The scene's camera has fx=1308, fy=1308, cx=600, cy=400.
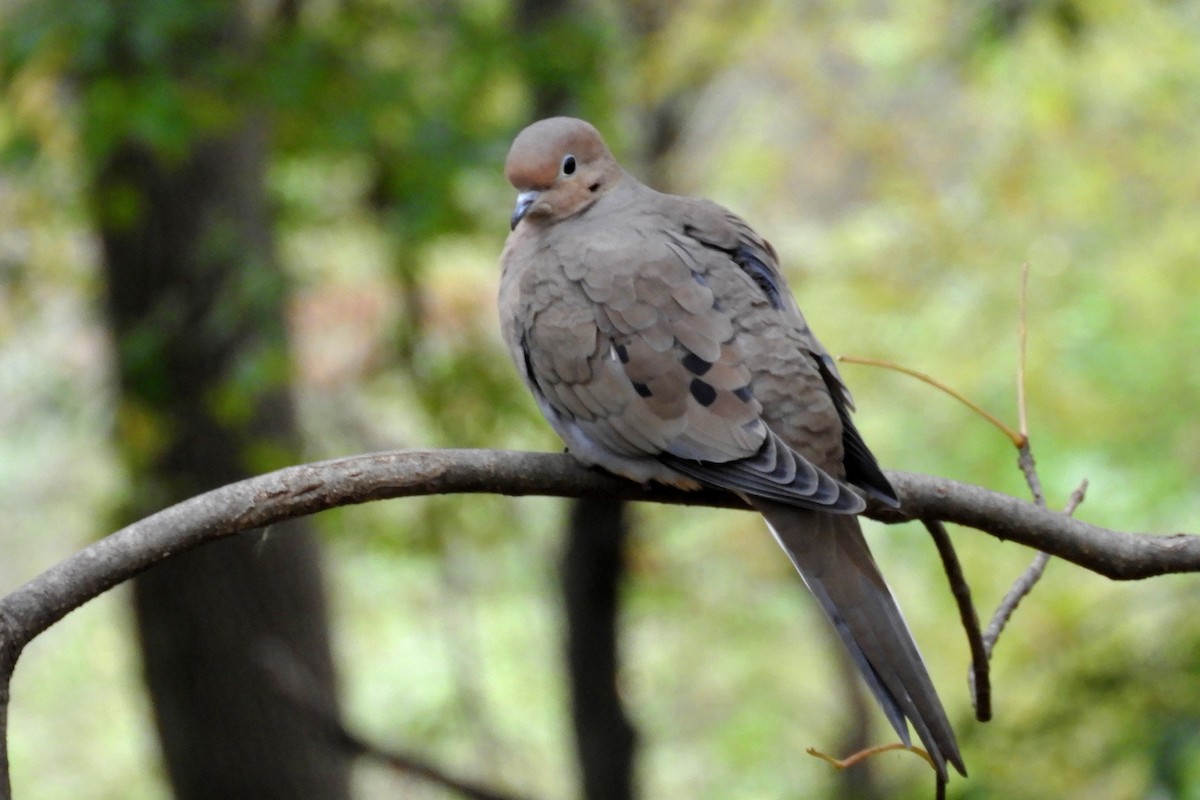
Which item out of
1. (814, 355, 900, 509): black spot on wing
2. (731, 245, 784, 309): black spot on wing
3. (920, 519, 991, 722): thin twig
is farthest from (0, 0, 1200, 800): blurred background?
(731, 245, 784, 309): black spot on wing

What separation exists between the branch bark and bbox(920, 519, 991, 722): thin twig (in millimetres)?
100

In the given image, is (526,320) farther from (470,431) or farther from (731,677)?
(731,677)

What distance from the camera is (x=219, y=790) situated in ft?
20.0

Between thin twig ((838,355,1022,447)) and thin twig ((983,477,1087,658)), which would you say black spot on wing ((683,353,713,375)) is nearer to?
thin twig ((838,355,1022,447))

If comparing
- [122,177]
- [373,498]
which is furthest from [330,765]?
[373,498]

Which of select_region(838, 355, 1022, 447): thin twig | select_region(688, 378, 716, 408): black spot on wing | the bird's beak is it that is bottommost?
select_region(838, 355, 1022, 447): thin twig

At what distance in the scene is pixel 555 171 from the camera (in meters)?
3.07

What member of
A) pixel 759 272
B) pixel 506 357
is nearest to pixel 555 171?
pixel 759 272

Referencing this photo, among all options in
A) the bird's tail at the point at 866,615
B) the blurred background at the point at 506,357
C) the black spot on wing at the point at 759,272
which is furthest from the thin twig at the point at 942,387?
the blurred background at the point at 506,357

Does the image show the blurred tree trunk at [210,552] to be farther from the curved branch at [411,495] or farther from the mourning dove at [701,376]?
the curved branch at [411,495]

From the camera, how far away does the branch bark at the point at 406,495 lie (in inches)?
68.3

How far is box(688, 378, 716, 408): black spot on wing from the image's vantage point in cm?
256

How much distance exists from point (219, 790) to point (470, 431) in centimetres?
221

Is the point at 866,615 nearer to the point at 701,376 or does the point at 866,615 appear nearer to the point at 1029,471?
the point at 1029,471
